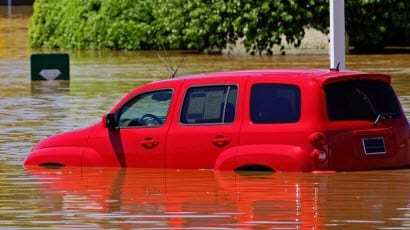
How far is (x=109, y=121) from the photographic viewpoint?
53.6 ft

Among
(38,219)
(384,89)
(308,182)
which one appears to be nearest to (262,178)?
(308,182)

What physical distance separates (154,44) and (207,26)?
20.1ft

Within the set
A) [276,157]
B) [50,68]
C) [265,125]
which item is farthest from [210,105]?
[50,68]

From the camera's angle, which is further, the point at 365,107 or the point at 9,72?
the point at 9,72

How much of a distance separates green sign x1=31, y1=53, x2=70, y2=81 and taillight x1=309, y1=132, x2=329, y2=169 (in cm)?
1962

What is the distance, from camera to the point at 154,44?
50156 mm

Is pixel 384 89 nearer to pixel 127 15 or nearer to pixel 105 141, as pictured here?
pixel 105 141

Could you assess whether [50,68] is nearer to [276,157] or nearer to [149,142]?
[149,142]

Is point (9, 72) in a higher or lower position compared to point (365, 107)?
lower

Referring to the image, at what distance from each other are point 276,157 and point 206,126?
0.96 m

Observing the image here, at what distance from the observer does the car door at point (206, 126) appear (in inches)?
615

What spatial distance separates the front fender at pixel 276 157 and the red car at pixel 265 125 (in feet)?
0.03

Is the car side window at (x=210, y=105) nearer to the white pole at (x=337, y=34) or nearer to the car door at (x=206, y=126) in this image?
the car door at (x=206, y=126)

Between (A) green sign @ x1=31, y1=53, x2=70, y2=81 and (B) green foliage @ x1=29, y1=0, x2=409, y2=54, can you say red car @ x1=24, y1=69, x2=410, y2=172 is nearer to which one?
(A) green sign @ x1=31, y1=53, x2=70, y2=81
